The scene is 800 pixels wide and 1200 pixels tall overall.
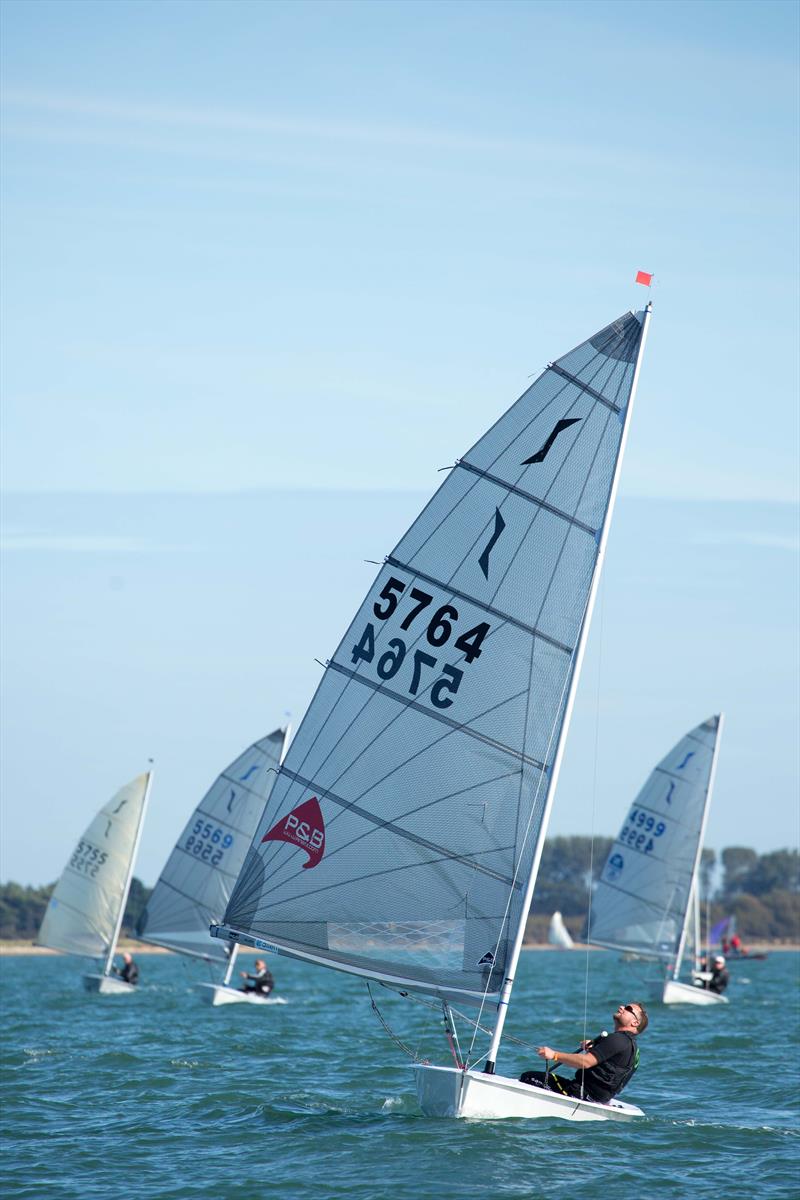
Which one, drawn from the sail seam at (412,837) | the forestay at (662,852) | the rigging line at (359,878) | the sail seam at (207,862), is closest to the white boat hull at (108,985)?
the sail seam at (207,862)

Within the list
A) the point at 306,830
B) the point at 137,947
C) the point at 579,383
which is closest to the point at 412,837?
the point at 306,830

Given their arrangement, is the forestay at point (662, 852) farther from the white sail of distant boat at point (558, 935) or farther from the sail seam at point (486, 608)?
the white sail of distant boat at point (558, 935)

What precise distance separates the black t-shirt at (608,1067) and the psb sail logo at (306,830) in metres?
3.42

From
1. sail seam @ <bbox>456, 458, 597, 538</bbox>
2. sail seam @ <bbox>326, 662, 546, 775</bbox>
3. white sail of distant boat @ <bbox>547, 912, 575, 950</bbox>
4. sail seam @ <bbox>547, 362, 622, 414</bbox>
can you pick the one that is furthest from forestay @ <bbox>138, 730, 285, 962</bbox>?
white sail of distant boat @ <bbox>547, 912, 575, 950</bbox>

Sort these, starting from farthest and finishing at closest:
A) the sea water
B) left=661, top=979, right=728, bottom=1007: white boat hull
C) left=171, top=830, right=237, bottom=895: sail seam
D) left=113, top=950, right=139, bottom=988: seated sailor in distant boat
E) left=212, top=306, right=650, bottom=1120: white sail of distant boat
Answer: left=113, top=950, right=139, bottom=988: seated sailor in distant boat < left=661, top=979, right=728, bottom=1007: white boat hull < left=171, top=830, right=237, bottom=895: sail seam < left=212, top=306, right=650, bottom=1120: white sail of distant boat < the sea water

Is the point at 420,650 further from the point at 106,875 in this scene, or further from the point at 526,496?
the point at 106,875

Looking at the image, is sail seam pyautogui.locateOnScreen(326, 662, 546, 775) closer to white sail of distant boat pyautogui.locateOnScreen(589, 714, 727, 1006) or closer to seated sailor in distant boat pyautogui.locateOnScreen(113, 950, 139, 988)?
white sail of distant boat pyautogui.locateOnScreen(589, 714, 727, 1006)

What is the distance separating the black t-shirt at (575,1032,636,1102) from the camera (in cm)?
1520

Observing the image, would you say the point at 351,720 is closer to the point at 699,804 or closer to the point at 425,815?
the point at 425,815

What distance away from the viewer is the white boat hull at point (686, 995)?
4009 cm

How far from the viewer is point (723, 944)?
220 feet

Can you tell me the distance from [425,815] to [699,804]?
28.6 m

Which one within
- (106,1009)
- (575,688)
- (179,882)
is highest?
(575,688)

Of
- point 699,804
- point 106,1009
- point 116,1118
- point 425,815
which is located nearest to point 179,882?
point 106,1009
